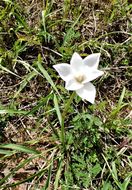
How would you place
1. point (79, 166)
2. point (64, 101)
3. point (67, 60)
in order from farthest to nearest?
point (67, 60)
point (64, 101)
point (79, 166)

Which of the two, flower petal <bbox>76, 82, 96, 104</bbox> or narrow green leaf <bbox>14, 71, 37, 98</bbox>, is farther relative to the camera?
narrow green leaf <bbox>14, 71, 37, 98</bbox>

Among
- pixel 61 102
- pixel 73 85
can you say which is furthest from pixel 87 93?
pixel 61 102

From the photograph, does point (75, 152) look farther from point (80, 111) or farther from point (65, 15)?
point (65, 15)

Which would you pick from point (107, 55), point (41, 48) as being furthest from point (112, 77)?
point (41, 48)

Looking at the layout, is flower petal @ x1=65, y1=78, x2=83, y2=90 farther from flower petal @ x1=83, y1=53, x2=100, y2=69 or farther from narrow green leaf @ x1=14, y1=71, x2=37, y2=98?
narrow green leaf @ x1=14, y1=71, x2=37, y2=98

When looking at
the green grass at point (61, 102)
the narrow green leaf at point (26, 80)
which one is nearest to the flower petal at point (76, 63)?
the green grass at point (61, 102)

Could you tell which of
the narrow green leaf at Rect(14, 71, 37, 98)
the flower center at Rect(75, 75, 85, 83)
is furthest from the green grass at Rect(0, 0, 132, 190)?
the flower center at Rect(75, 75, 85, 83)
